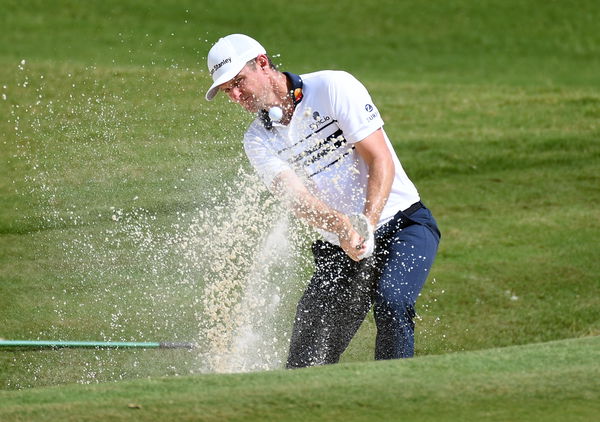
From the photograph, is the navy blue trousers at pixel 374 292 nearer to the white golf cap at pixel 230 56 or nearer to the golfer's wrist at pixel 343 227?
the golfer's wrist at pixel 343 227

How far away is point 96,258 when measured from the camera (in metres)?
7.04

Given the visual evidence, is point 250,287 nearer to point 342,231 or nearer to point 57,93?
point 342,231

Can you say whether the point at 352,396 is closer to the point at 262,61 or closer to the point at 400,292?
the point at 400,292

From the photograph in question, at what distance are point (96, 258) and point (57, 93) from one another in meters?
3.86

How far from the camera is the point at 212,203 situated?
7.12 m

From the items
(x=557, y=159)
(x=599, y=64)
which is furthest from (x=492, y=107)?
(x=599, y=64)

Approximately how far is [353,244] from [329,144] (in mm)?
472

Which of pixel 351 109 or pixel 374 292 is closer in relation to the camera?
pixel 351 109

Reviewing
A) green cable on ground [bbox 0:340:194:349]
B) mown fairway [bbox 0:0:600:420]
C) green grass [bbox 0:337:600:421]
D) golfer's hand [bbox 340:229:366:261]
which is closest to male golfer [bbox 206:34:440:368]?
golfer's hand [bbox 340:229:366:261]

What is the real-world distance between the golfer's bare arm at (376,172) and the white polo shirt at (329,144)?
43mm

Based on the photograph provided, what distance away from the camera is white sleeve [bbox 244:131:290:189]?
14.7 ft

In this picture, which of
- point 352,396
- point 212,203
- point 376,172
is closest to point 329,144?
point 376,172

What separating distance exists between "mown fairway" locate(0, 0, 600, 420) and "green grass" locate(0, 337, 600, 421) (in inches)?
0.9

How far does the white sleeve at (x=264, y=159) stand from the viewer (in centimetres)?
448
